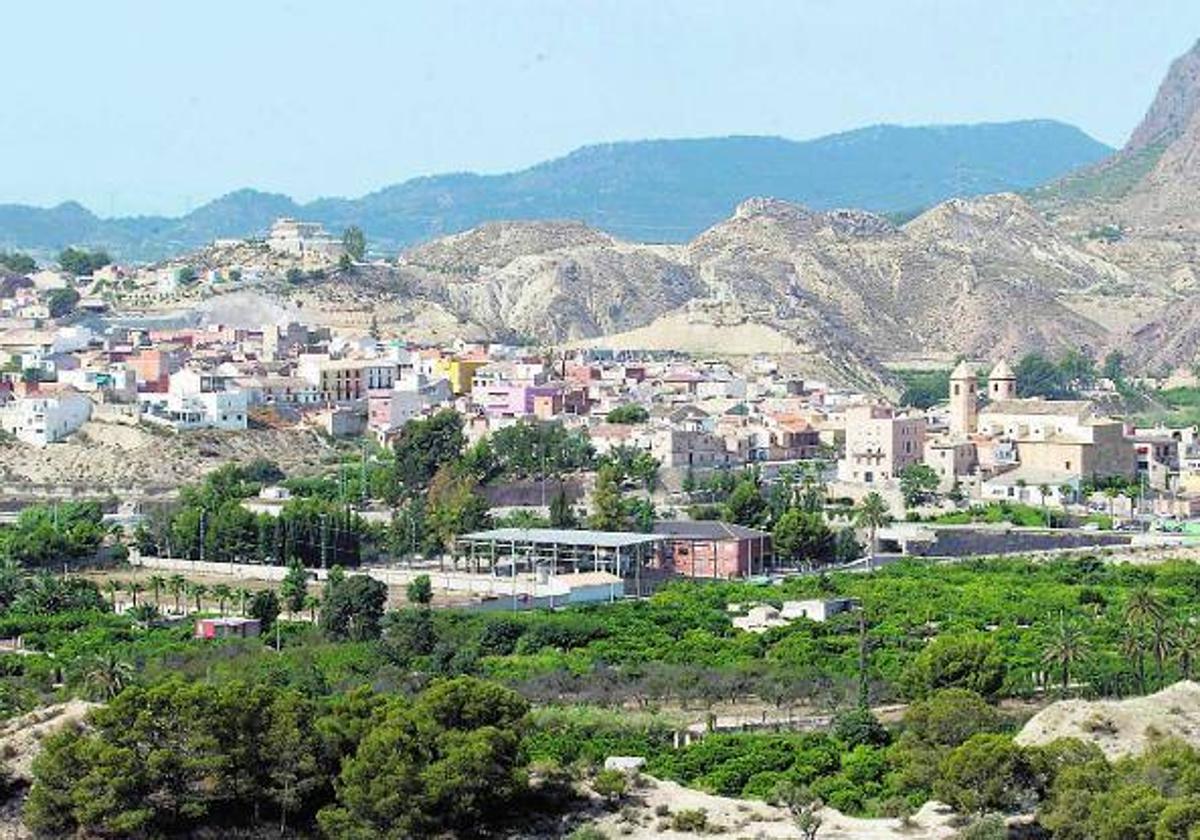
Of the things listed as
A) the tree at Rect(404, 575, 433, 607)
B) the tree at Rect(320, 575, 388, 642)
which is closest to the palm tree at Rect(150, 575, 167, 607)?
the tree at Rect(404, 575, 433, 607)

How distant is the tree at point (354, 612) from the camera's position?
38375mm

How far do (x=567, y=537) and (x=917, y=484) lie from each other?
1345 centimetres

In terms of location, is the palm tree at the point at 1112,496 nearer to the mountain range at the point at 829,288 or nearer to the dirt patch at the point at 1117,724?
the dirt patch at the point at 1117,724

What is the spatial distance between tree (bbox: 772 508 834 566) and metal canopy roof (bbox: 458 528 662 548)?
2.39 metres

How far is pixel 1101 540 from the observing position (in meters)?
51.0

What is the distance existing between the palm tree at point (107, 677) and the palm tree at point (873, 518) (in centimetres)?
1941

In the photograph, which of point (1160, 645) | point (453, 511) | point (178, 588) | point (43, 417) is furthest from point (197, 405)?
point (1160, 645)

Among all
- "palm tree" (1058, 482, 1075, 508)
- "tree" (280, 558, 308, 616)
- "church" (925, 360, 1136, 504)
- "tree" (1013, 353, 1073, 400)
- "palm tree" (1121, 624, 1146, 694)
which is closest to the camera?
"palm tree" (1121, 624, 1146, 694)

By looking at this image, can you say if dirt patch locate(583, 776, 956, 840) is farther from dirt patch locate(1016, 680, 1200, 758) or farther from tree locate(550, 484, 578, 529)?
tree locate(550, 484, 578, 529)

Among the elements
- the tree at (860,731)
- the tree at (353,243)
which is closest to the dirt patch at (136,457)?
the tree at (860,731)

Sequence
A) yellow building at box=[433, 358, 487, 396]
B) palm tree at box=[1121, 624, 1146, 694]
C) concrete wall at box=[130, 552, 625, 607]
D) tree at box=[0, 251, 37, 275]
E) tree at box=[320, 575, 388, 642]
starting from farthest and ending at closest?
tree at box=[0, 251, 37, 275] < yellow building at box=[433, 358, 487, 396] < concrete wall at box=[130, 552, 625, 607] < tree at box=[320, 575, 388, 642] < palm tree at box=[1121, 624, 1146, 694]

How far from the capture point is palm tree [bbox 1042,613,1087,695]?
110ft

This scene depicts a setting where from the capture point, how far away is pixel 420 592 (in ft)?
141

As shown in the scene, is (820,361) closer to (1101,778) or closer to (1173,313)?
(1173,313)
